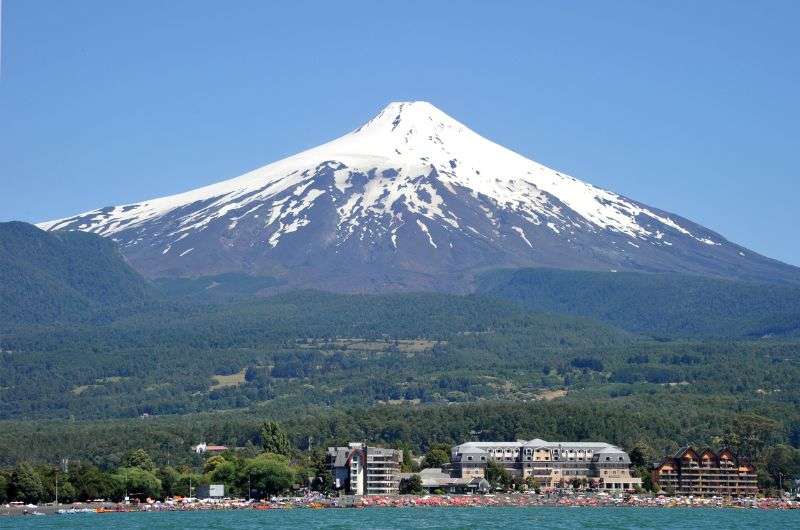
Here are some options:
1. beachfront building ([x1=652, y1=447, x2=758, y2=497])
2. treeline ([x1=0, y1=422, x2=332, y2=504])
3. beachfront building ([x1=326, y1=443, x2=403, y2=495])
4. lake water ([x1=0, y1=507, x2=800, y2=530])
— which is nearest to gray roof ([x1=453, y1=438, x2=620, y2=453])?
beachfront building ([x1=652, y1=447, x2=758, y2=497])

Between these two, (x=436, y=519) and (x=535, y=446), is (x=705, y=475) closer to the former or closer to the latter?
(x=535, y=446)

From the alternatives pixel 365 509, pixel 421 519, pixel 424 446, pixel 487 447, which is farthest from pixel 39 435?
pixel 421 519

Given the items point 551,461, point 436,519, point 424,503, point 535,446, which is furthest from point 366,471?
point 436,519

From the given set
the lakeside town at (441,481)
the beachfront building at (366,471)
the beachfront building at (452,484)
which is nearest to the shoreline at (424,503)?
the lakeside town at (441,481)

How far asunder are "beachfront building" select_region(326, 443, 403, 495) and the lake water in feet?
46.3

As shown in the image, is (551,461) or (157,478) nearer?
(157,478)

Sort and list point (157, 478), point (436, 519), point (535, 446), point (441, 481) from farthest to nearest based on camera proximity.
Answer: point (535, 446) < point (441, 481) < point (157, 478) < point (436, 519)

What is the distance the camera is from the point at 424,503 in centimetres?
12112

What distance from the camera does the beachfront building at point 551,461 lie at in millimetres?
139500

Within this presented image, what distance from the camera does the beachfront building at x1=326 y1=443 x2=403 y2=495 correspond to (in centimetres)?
13212

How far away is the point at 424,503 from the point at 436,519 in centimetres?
1629

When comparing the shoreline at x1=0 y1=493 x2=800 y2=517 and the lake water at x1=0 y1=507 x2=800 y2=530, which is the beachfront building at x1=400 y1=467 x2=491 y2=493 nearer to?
the shoreline at x1=0 y1=493 x2=800 y2=517

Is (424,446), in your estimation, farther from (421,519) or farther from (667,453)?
(421,519)

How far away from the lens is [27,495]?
11806cm
